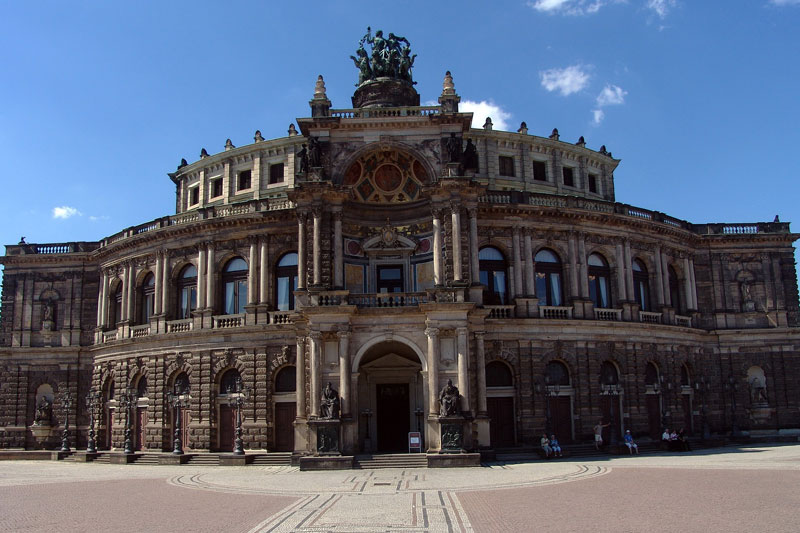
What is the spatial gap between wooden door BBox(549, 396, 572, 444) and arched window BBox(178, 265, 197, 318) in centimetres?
2416

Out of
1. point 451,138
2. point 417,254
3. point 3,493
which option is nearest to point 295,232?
point 417,254

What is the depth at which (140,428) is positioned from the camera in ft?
162

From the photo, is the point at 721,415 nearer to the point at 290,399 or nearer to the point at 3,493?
the point at 290,399

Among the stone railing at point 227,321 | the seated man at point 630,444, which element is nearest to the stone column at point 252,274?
the stone railing at point 227,321

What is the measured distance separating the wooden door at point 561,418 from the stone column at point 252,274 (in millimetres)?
19571

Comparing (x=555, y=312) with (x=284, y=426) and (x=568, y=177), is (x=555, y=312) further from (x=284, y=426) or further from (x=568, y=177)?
(x=284, y=426)

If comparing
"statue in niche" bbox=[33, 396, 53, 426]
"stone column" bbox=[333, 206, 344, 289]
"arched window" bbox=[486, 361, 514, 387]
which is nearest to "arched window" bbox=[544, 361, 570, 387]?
"arched window" bbox=[486, 361, 514, 387]

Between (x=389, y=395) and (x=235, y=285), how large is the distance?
1321cm

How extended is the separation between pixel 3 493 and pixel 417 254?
983 inches

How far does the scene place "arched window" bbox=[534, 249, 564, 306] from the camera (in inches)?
1853

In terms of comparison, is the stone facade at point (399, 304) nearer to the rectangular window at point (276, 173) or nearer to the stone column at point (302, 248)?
the stone column at point (302, 248)

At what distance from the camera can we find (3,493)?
27.2 metres

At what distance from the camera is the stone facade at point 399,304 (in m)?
40.4

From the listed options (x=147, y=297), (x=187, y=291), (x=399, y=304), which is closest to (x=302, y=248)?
(x=399, y=304)
